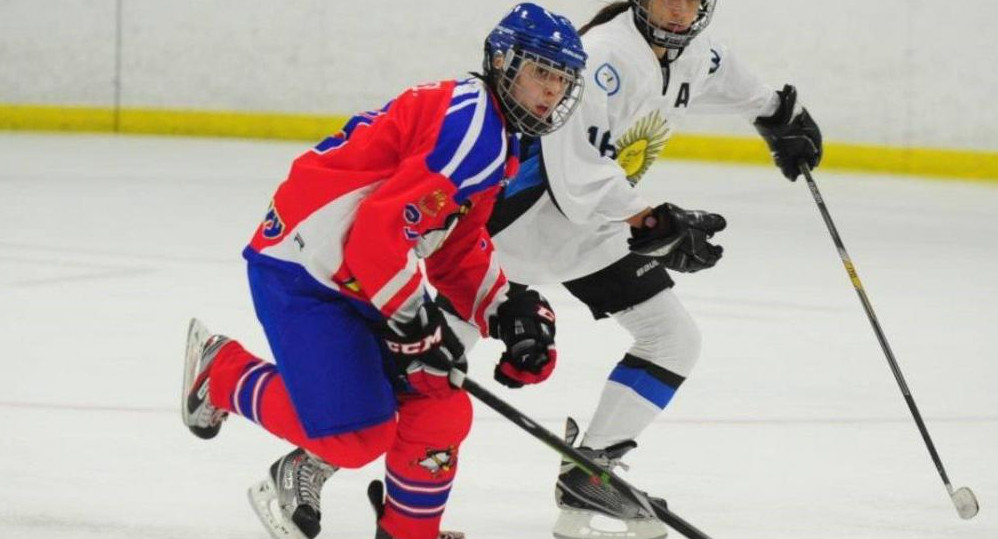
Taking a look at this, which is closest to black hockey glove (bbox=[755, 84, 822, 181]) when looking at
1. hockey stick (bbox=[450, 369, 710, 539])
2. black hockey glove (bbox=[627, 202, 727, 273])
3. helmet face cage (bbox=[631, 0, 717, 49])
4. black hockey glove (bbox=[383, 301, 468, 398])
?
helmet face cage (bbox=[631, 0, 717, 49])

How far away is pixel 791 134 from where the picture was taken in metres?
3.96

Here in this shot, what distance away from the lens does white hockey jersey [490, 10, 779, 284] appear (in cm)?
329

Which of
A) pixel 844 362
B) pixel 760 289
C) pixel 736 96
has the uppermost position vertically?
pixel 736 96

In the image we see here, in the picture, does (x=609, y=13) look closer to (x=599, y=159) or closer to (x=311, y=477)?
(x=599, y=159)

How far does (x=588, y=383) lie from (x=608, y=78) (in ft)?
4.78

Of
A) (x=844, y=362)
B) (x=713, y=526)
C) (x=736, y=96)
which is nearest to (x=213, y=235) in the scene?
(x=844, y=362)

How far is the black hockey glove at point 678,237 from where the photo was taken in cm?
328

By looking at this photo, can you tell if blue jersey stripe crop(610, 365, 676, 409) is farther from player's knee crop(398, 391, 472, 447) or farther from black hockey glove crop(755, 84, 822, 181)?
black hockey glove crop(755, 84, 822, 181)

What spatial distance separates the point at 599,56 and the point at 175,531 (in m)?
1.18

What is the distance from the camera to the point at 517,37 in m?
2.82

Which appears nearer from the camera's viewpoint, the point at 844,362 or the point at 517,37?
the point at 517,37

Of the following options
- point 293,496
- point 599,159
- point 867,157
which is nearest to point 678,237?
point 599,159

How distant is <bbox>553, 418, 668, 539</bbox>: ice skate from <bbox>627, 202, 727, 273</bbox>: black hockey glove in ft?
1.35

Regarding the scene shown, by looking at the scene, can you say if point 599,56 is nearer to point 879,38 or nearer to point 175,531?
point 175,531
